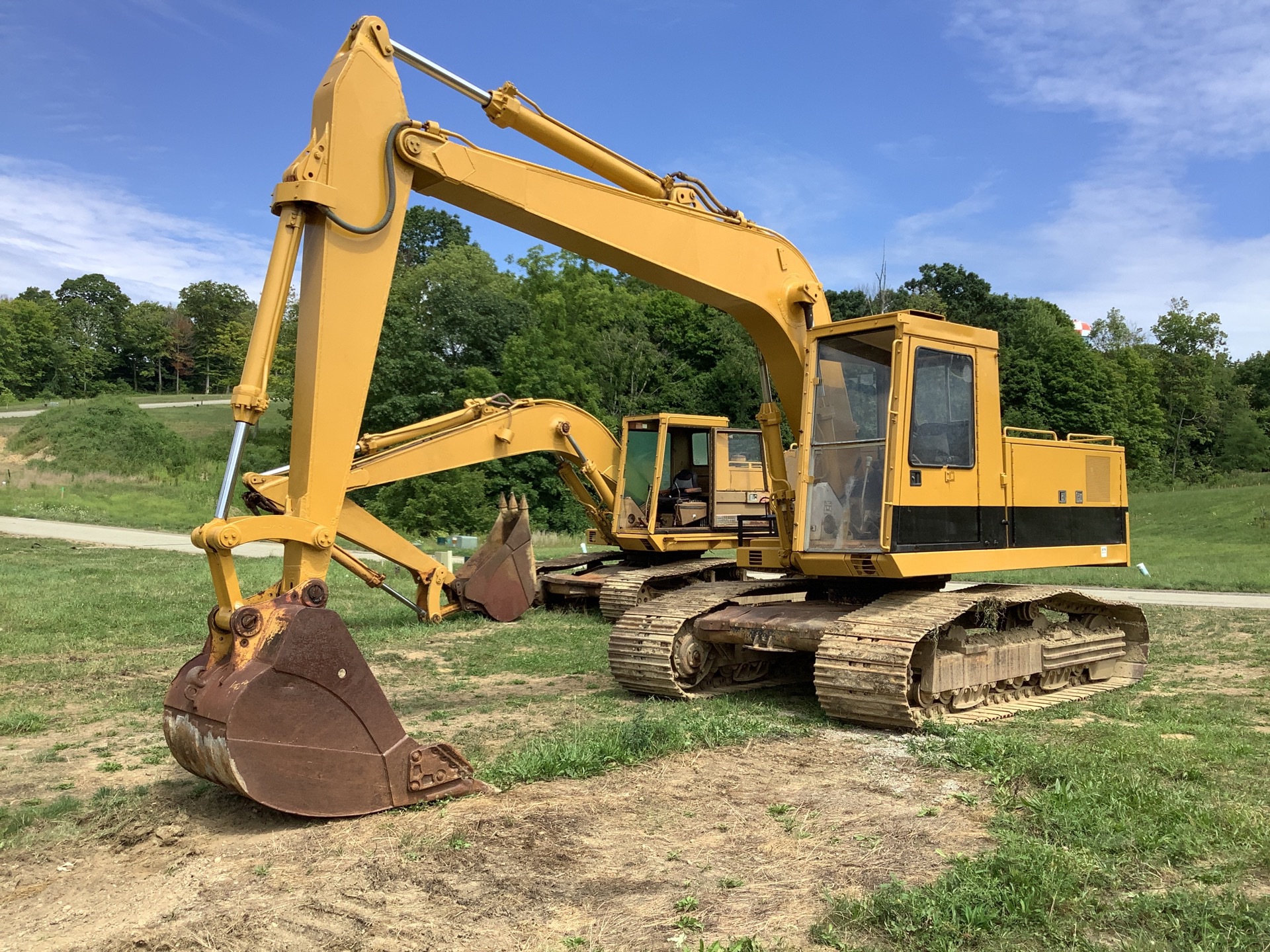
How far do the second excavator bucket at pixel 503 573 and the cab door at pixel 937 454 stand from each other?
259 inches

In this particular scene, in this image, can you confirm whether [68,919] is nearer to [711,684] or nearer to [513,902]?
[513,902]

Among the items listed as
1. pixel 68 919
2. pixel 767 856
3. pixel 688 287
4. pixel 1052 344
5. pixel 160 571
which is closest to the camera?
pixel 68 919

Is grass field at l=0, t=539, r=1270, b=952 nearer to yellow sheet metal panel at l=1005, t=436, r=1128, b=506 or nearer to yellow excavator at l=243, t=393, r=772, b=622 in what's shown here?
yellow excavator at l=243, t=393, r=772, b=622

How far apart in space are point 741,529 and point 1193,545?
21.8 m

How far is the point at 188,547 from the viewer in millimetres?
25641

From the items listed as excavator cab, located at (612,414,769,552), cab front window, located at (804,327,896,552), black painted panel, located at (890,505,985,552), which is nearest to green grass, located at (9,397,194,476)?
excavator cab, located at (612,414,769,552)

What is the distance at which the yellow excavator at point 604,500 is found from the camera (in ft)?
42.7

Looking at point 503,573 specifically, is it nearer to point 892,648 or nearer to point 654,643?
point 654,643

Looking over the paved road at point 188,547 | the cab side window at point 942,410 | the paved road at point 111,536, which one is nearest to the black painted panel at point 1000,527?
the cab side window at point 942,410

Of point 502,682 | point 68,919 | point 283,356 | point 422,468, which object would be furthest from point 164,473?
point 68,919

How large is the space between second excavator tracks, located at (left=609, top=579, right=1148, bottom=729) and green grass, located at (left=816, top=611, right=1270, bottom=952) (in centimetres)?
52

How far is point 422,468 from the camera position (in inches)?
488

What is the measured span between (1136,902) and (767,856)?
160 cm

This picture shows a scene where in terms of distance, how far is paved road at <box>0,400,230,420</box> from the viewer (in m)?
56.9
